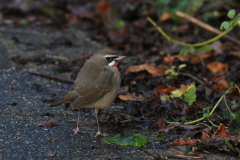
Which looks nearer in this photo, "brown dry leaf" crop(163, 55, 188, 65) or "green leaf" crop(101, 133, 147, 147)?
"green leaf" crop(101, 133, 147, 147)

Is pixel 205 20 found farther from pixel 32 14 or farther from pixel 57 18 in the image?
pixel 32 14

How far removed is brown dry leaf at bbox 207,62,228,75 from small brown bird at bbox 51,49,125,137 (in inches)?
98.3

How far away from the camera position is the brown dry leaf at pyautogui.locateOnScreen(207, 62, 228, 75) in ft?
22.2

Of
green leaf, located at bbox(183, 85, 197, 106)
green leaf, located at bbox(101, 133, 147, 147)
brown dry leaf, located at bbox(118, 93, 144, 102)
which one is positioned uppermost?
green leaf, located at bbox(183, 85, 197, 106)

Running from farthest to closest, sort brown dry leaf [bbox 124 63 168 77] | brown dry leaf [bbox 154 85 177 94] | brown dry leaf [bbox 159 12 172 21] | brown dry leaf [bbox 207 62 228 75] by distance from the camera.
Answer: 1. brown dry leaf [bbox 159 12 172 21]
2. brown dry leaf [bbox 207 62 228 75]
3. brown dry leaf [bbox 124 63 168 77]
4. brown dry leaf [bbox 154 85 177 94]

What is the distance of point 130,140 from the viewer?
4.20 meters

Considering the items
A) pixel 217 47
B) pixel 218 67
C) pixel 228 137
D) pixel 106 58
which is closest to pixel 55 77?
pixel 106 58

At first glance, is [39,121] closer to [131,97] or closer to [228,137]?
[131,97]

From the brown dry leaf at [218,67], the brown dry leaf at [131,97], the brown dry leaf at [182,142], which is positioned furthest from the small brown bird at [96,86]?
the brown dry leaf at [218,67]

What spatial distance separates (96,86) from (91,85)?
3.0 inches

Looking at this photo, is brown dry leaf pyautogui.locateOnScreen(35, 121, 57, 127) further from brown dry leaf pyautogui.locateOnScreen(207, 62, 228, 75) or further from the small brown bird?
brown dry leaf pyautogui.locateOnScreen(207, 62, 228, 75)

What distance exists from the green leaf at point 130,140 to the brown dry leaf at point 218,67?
319cm

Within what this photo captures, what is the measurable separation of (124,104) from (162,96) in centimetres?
63

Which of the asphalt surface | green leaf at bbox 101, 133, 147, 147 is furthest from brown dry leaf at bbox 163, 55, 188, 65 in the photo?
green leaf at bbox 101, 133, 147, 147
